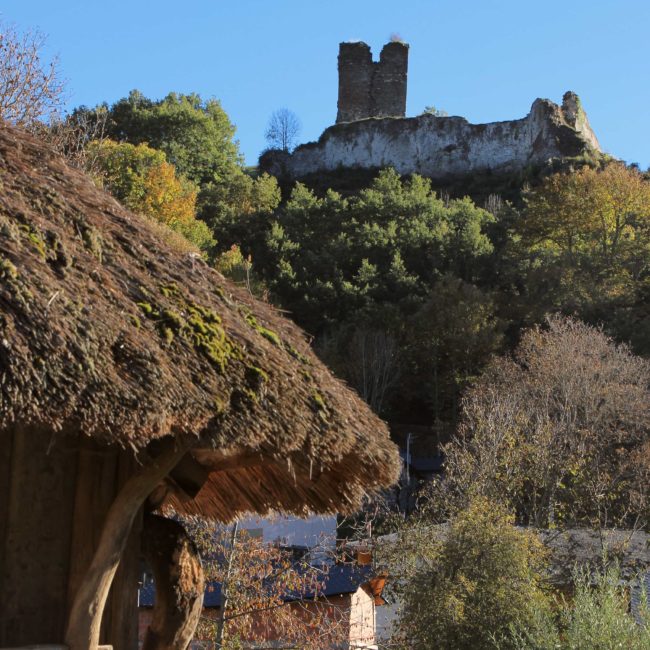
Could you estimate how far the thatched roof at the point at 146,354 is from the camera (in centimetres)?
460

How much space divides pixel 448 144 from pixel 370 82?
13154 millimetres

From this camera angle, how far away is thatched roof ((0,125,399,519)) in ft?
15.1

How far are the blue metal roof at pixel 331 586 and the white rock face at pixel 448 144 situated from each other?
50566 mm

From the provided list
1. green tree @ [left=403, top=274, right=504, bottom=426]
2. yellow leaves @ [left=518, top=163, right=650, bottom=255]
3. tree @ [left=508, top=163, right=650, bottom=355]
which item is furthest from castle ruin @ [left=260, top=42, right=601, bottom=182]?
green tree @ [left=403, top=274, right=504, bottom=426]

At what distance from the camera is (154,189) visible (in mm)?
39938

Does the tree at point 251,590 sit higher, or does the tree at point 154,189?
the tree at point 154,189

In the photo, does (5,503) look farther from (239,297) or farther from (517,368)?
(517,368)

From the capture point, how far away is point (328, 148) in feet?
241

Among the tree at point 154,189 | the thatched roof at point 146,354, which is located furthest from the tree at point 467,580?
the tree at point 154,189

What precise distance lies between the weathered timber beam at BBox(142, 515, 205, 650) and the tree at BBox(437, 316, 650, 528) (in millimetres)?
15058

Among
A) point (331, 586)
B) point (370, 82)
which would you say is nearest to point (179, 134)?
point (370, 82)

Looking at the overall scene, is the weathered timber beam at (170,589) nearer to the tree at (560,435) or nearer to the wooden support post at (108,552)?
the wooden support post at (108,552)

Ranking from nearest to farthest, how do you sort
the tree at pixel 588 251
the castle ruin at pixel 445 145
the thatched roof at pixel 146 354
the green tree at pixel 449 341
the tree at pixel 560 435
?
the thatched roof at pixel 146 354 → the tree at pixel 560 435 → the green tree at pixel 449 341 → the tree at pixel 588 251 → the castle ruin at pixel 445 145

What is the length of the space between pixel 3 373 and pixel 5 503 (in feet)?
4.29
